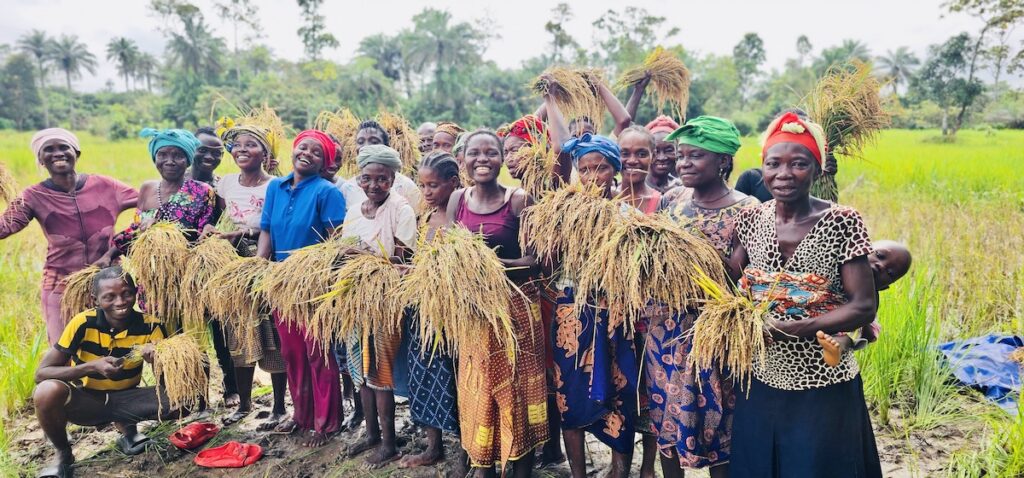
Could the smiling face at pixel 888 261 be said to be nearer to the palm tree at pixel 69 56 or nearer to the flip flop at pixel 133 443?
the flip flop at pixel 133 443

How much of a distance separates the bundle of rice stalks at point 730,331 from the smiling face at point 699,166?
0.48m

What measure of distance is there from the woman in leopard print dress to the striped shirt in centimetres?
335

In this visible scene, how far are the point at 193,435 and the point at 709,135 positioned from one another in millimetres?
3445

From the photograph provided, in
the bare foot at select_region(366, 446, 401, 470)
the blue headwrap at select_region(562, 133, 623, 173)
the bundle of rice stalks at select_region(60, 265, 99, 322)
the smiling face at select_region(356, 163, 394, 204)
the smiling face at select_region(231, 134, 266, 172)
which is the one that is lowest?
the bare foot at select_region(366, 446, 401, 470)

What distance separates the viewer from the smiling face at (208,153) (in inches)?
165

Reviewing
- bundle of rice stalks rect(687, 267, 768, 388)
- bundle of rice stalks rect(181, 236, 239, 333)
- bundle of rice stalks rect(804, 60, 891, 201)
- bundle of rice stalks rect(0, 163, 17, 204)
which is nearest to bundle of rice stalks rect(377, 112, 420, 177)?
bundle of rice stalks rect(181, 236, 239, 333)

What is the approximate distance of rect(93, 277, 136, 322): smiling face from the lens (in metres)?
3.37

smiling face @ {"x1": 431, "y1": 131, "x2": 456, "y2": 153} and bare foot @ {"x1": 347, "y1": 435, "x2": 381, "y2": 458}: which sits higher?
smiling face @ {"x1": 431, "y1": 131, "x2": 456, "y2": 153}

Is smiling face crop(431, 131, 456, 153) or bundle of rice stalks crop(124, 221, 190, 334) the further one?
smiling face crop(431, 131, 456, 153)

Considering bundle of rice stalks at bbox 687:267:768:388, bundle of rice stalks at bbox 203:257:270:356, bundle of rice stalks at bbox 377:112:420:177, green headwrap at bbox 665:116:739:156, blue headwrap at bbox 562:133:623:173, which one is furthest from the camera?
Answer: bundle of rice stalks at bbox 377:112:420:177

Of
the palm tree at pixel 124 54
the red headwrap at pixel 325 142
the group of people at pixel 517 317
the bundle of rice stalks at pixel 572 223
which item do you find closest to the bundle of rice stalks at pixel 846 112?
the group of people at pixel 517 317

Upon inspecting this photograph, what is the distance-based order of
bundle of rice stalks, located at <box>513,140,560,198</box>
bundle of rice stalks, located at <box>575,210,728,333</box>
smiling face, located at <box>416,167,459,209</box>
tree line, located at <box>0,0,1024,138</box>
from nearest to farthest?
bundle of rice stalks, located at <box>575,210,728,333</box>, smiling face, located at <box>416,167,459,209</box>, bundle of rice stalks, located at <box>513,140,560,198</box>, tree line, located at <box>0,0,1024,138</box>

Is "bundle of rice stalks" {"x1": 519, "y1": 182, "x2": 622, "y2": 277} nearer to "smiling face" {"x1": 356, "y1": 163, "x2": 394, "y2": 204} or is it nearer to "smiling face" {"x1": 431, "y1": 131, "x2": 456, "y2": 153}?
"smiling face" {"x1": 356, "y1": 163, "x2": 394, "y2": 204}

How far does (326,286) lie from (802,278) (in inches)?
84.9
